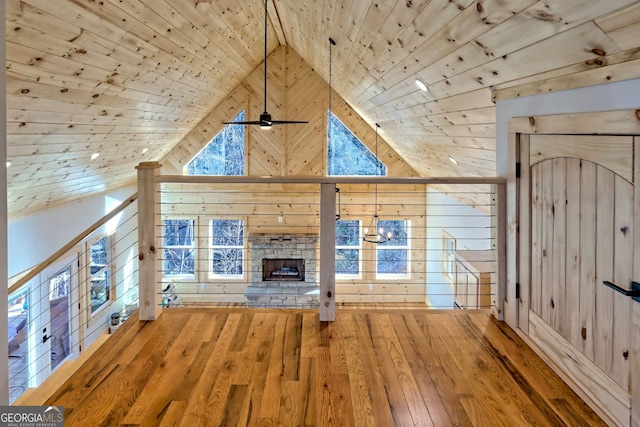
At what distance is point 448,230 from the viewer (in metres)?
8.33

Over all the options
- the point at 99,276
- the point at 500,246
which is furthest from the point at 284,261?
the point at 500,246

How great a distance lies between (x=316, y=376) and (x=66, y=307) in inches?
234

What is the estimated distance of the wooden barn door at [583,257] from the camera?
A: 1.89m

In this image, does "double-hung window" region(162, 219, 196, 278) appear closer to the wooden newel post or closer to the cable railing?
the cable railing

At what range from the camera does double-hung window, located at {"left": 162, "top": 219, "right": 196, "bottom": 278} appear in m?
9.29

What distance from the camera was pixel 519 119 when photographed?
2766 mm

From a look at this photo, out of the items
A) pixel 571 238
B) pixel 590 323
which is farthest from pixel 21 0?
pixel 590 323

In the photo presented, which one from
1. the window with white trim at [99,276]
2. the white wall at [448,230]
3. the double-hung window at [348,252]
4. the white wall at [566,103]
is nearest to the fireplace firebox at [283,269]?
the double-hung window at [348,252]

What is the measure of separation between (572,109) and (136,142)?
5.70 m

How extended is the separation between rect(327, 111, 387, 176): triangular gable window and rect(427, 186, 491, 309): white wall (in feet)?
4.28

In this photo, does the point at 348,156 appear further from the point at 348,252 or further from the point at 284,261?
the point at 284,261

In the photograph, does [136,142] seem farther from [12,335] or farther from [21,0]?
[21,0]

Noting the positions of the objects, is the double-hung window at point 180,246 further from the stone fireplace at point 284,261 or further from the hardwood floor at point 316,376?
the hardwood floor at point 316,376

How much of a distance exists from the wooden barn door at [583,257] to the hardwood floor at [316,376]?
160 mm
